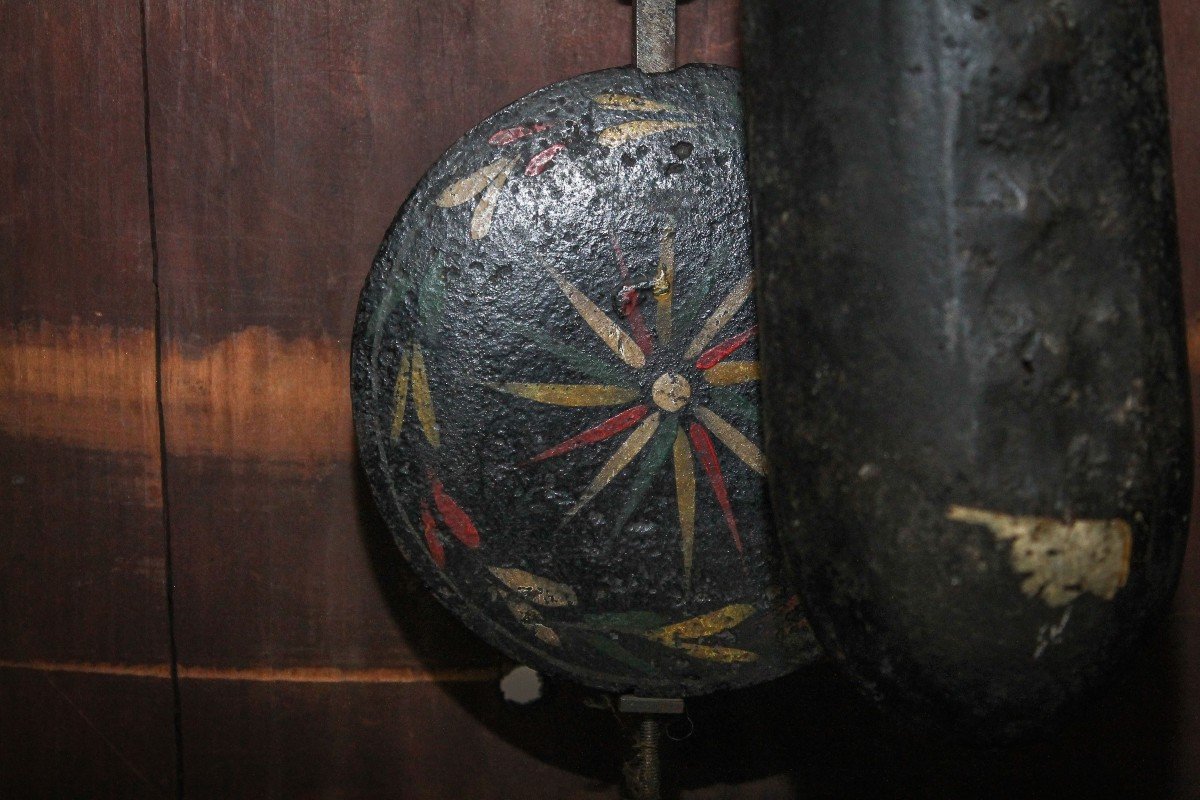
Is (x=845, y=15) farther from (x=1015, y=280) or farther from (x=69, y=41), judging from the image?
(x=69, y=41)

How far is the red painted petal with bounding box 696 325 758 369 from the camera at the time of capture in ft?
2.95

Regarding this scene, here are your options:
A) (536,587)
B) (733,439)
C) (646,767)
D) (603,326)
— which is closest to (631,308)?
(603,326)

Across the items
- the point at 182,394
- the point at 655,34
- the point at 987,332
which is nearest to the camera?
the point at 987,332

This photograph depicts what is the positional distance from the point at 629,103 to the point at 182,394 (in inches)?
22.1

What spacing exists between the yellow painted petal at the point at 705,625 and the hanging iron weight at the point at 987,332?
0.87 feet

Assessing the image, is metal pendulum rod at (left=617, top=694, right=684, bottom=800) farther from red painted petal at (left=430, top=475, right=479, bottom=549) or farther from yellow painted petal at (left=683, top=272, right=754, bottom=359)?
yellow painted petal at (left=683, top=272, right=754, bottom=359)

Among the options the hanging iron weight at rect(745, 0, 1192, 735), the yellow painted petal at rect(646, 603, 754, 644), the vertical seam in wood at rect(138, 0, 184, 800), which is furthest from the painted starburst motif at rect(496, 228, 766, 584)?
the vertical seam in wood at rect(138, 0, 184, 800)

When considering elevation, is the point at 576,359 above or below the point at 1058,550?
above

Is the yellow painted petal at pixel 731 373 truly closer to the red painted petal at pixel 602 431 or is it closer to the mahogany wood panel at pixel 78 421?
the red painted petal at pixel 602 431

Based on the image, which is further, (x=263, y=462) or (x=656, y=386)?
(x=263, y=462)

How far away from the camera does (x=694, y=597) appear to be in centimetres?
92

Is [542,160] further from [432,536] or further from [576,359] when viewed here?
[432,536]

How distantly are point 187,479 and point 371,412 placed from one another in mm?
366

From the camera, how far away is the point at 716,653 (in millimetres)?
937
